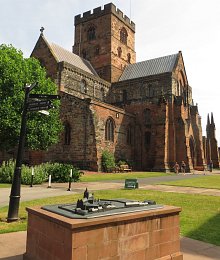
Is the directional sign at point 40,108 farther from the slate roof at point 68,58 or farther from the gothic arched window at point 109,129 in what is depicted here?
the slate roof at point 68,58

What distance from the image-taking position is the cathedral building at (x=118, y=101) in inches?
1270

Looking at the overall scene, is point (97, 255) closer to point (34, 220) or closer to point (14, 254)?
point (34, 220)

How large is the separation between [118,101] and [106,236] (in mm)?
42321

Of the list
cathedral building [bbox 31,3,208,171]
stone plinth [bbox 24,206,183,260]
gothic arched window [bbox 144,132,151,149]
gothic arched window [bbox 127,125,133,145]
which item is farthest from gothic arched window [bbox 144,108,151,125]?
stone plinth [bbox 24,206,183,260]

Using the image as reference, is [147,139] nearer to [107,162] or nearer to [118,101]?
[118,101]

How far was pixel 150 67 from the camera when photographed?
158 ft

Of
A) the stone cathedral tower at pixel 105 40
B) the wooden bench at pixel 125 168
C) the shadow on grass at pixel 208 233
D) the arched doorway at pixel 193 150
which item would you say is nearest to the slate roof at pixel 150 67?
the stone cathedral tower at pixel 105 40

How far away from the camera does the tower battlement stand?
161 ft

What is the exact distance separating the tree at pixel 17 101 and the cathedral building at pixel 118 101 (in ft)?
20.3

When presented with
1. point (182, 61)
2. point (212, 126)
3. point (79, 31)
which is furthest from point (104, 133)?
point (212, 126)

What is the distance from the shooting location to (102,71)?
161 feet

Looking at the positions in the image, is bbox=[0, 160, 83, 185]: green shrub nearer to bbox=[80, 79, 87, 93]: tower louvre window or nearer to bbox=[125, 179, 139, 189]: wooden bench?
bbox=[125, 179, 139, 189]: wooden bench

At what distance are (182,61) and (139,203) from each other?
45.6 m

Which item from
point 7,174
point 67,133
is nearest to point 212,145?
point 67,133
